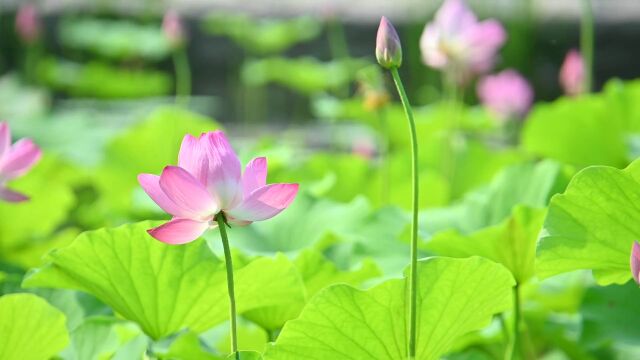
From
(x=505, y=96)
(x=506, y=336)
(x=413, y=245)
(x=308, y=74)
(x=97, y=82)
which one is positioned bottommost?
(x=97, y=82)

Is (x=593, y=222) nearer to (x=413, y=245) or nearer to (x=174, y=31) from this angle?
(x=413, y=245)

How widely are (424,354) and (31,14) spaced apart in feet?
8.20

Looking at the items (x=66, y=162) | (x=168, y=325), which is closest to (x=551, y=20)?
(x=66, y=162)

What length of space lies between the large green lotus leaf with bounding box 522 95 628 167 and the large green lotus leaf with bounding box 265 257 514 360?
836 millimetres

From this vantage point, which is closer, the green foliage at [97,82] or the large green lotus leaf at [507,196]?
the large green lotus leaf at [507,196]

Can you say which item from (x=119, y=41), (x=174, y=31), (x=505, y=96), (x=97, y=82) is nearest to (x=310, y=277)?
(x=174, y=31)

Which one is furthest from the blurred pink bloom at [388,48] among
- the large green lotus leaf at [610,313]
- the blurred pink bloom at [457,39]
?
the blurred pink bloom at [457,39]

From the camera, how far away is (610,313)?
1.32 m

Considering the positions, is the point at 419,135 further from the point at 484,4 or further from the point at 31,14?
the point at 484,4

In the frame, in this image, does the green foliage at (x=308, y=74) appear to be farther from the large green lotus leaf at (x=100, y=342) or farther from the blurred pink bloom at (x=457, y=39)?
the large green lotus leaf at (x=100, y=342)

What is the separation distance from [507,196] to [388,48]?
0.58 m

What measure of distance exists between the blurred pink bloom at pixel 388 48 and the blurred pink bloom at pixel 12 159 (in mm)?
406

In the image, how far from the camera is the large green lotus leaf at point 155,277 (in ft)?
3.59

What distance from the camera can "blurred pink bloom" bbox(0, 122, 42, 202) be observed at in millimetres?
1201
